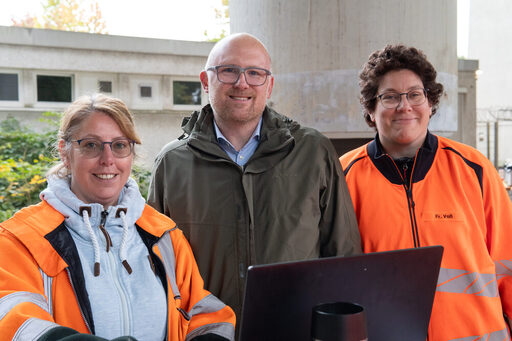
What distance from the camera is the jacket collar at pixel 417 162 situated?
2.61m

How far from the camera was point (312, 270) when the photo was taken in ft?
3.99

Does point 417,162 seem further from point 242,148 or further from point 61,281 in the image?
point 61,281

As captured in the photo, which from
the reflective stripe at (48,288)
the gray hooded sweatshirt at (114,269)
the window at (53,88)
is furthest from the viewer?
the window at (53,88)

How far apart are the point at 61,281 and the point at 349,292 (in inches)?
42.9

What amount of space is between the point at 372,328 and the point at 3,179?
621 centimetres

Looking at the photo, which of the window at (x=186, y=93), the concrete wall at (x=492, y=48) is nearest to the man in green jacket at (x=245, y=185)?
the window at (x=186, y=93)

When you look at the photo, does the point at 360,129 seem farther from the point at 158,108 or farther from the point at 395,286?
the point at 158,108

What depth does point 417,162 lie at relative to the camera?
8.61ft

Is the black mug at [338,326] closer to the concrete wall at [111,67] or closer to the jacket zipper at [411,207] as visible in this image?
the jacket zipper at [411,207]

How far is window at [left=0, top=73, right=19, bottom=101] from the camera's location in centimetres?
1061

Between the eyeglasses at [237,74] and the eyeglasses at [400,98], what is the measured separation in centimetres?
67

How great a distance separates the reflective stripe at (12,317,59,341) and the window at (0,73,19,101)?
33.7ft

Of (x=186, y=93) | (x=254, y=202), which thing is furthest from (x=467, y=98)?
(x=254, y=202)

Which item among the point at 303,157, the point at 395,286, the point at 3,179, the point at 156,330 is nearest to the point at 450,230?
the point at 303,157
